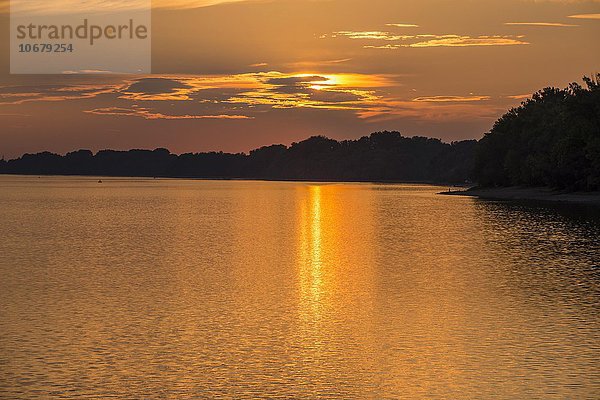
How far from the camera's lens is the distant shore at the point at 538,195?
443 ft

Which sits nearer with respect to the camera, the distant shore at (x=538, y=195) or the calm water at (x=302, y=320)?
the calm water at (x=302, y=320)

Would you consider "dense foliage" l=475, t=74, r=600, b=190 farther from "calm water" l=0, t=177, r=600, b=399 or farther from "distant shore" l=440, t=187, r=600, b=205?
"calm water" l=0, t=177, r=600, b=399

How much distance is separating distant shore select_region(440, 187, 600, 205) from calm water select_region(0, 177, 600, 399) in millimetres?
68176

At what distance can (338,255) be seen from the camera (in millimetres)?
60938

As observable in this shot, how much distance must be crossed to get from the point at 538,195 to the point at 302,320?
437 ft

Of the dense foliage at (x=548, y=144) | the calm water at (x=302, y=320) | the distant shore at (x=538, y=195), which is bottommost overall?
the calm water at (x=302, y=320)

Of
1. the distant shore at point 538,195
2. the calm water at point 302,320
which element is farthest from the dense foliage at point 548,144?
the calm water at point 302,320

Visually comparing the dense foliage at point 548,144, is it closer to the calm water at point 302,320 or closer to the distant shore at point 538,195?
the distant shore at point 538,195

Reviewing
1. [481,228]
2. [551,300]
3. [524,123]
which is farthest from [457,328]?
[524,123]

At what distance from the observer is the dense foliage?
5123 inches

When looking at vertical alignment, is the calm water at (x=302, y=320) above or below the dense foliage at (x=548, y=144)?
below

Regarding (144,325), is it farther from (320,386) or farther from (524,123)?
(524,123)

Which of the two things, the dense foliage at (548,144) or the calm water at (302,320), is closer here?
the calm water at (302,320)

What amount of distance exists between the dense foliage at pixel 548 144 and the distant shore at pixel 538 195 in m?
1.44
